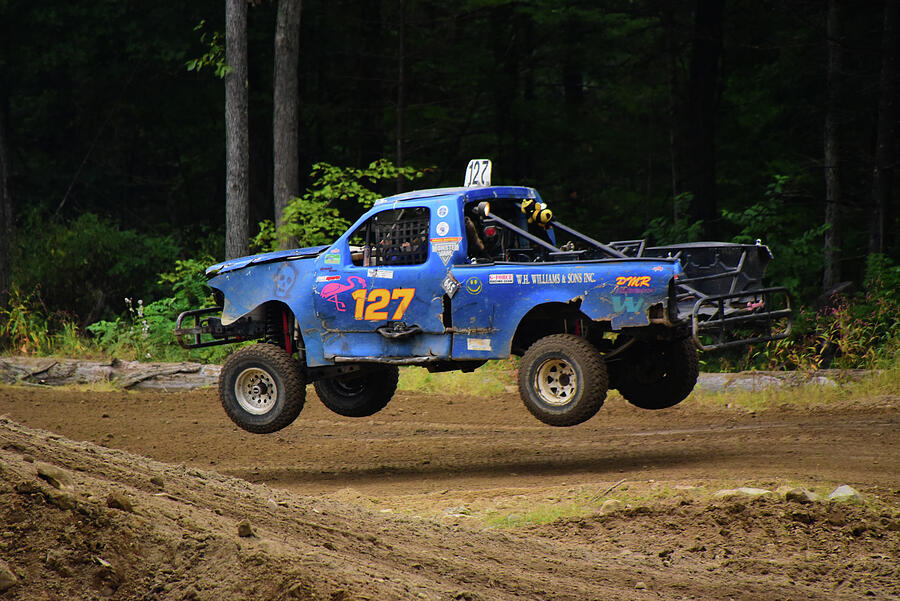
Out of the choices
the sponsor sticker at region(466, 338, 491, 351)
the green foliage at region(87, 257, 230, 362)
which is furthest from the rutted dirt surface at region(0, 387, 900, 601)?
the green foliage at region(87, 257, 230, 362)

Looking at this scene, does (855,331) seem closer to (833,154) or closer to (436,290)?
(833,154)

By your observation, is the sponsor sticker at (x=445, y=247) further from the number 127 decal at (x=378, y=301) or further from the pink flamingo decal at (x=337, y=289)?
the pink flamingo decal at (x=337, y=289)

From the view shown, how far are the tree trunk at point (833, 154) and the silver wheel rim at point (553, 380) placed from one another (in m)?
10.6

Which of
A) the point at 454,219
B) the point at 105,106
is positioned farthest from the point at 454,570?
the point at 105,106

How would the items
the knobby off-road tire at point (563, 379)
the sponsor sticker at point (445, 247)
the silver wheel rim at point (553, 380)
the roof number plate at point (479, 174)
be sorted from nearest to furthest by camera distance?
→ the knobby off-road tire at point (563, 379) < the silver wheel rim at point (553, 380) < the sponsor sticker at point (445, 247) < the roof number plate at point (479, 174)

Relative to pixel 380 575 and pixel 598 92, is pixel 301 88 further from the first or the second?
pixel 380 575

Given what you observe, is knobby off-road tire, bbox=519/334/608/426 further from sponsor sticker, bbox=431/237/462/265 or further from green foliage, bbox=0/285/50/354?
green foliage, bbox=0/285/50/354

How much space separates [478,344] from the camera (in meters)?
9.48

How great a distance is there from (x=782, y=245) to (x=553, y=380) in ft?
36.2

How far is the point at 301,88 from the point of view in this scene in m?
25.6

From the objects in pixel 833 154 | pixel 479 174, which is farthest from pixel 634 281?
pixel 833 154

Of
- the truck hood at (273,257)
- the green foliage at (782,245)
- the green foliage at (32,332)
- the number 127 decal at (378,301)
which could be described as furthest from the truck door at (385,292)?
the green foliage at (782,245)

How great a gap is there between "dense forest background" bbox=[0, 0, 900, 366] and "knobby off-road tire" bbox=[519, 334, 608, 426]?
9.07 metres

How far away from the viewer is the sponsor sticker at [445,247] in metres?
9.59
